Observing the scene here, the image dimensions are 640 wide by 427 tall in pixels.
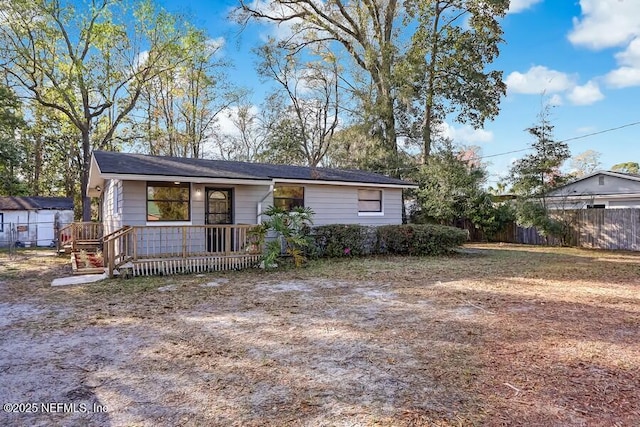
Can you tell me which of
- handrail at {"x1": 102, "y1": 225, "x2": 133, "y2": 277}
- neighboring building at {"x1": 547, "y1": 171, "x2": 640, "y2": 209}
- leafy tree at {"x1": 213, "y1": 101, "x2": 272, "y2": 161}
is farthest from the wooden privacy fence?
leafy tree at {"x1": 213, "y1": 101, "x2": 272, "y2": 161}

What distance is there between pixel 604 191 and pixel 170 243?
2155cm

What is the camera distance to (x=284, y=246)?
11.6 metres

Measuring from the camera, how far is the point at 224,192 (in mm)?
10750

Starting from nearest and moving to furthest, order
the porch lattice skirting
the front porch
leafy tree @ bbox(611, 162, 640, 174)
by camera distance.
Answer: the front porch, the porch lattice skirting, leafy tree @ bbox(611, 162, 640, 174)

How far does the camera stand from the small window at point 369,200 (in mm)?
13312

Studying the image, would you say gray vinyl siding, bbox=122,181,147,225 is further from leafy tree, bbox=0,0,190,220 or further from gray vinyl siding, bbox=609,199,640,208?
gray vinyl siding, bbox=609,199,640,208

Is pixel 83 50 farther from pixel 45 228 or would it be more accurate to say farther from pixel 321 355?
pixel 321 355

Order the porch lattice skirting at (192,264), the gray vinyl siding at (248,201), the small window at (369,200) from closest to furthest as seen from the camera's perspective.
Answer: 1. the porch lattice skirting at (192,264)
2. the gray vinyl siding at (248,201)
3. the small window at (369,200)

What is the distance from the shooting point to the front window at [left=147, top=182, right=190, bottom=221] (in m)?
9.55

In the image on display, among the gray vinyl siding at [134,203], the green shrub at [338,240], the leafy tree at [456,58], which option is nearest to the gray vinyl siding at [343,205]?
the green shrub at [338,240]

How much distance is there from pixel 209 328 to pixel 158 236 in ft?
18.3

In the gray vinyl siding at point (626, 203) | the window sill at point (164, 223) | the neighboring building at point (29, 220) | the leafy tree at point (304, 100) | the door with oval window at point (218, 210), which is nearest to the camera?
the window sill at point (164, 223)

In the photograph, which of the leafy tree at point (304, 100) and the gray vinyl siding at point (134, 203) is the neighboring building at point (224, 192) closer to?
the gray vinyl siding at point (134, 203)

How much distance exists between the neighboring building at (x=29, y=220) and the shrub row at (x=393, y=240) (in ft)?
51.1
